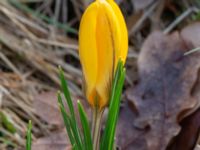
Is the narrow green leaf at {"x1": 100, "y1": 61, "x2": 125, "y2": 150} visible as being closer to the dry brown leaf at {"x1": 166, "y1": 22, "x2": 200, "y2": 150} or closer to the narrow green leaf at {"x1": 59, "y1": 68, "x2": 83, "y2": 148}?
the narrow green leaf at {"x1": 59, "y1": 68, "x2": 83, "y2": 148}

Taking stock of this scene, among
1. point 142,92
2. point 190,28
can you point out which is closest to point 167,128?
point 142,92

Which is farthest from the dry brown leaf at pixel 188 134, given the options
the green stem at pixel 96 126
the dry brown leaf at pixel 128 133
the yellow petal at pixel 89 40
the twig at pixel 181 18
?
the twig at pixel 181 18

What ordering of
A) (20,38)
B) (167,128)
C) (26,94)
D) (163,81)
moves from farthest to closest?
1. (20,38)
2. (26,94)
3. (163,81)
4. (167,128)

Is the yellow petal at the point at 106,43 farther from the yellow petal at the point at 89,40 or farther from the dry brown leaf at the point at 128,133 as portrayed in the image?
the dry brown leaf at the point at 128,133

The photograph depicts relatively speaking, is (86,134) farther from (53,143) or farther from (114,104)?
(53,143)

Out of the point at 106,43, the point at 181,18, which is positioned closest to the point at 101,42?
the point at 106,43

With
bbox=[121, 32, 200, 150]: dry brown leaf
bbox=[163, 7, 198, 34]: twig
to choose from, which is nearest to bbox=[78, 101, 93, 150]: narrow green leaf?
bbox=[121, 32, 200, 150]: dry brown leaf

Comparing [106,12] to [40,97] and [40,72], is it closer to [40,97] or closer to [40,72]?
[40,97]
